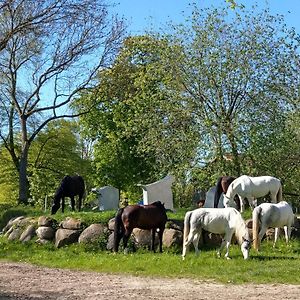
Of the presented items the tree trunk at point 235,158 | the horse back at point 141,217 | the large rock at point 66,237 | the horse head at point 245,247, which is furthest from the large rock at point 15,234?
the tree trunk at point 235,158

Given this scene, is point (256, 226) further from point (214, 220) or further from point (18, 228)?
point (18, 228)

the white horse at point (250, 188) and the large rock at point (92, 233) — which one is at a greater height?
the white horse at point (250, 188)

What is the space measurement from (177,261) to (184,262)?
207 millimetres

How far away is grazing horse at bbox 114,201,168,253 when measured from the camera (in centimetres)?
1702

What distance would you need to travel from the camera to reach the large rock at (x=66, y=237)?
1914cm

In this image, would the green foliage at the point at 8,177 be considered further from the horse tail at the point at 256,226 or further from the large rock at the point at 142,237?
the horse tail at the point at 256,226

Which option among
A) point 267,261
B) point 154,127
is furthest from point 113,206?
point 267,261

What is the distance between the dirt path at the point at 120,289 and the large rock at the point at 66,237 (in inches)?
205

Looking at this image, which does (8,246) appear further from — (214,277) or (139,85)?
(139,85)

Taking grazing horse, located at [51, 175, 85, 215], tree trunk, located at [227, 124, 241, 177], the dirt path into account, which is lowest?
the dirt path

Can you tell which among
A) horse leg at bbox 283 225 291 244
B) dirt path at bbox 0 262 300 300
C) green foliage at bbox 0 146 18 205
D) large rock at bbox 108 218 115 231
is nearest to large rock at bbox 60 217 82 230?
large rock at bbox 108 218 115 231

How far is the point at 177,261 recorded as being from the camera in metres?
14.9

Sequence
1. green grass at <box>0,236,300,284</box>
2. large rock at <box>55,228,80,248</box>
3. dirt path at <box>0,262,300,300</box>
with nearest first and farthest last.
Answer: dirt path at <box>0,262,300,300</box>
green grass at <box>0,236,300,284</box>
large rock at <box>55,228,80,248</box>

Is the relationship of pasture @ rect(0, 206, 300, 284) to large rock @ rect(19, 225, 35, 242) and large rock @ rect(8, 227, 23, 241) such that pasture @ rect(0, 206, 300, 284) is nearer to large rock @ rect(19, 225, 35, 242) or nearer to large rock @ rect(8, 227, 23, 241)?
large rock @ rect(19, 225, 35, 242)
